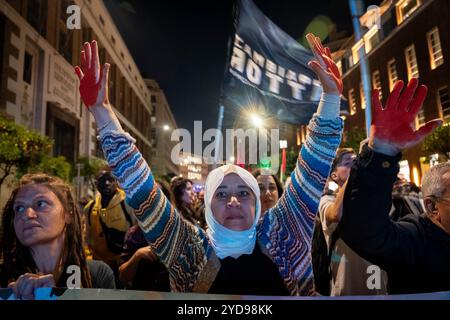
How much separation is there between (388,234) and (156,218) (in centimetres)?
105

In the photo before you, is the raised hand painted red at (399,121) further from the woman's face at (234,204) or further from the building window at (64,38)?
the building window at (64,38)

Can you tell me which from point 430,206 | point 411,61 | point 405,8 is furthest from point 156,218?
point 405,8

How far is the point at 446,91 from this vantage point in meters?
17.0

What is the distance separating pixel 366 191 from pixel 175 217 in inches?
37.5

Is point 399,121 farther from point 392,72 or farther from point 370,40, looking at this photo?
point 370,40

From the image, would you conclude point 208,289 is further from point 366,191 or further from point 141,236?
point 141,236

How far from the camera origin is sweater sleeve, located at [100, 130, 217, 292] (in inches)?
63.5

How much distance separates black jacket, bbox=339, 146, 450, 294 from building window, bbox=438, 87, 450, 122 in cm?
1849

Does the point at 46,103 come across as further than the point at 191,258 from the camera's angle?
Yes

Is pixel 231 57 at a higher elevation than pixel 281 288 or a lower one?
higher

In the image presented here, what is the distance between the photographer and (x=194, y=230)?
6.00 feet

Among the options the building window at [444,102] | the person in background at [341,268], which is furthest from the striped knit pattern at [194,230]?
the building window at [444,102]

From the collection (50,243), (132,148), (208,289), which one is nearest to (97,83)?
(132,148)

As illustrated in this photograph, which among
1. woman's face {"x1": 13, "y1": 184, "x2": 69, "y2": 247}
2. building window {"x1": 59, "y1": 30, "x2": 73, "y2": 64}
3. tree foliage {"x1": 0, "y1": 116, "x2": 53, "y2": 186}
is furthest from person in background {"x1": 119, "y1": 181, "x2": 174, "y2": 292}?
building window {"x1": 59, "y1": 30, "x2": 73, "y2": 64}
